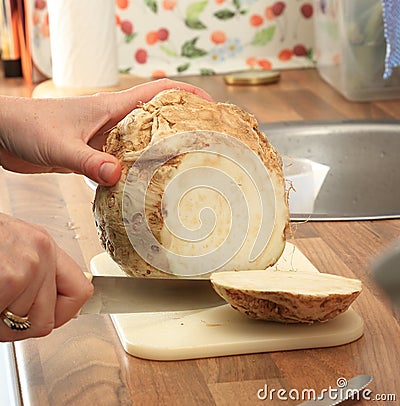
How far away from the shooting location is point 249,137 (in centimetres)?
103

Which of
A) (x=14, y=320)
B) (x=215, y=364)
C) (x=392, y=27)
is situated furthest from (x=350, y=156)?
(x=14, y=320)

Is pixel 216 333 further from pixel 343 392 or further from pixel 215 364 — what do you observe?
pixel 343 392

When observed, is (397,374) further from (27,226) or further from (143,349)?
(27,226)

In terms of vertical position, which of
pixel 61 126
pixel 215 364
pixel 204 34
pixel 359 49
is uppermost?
pixel 61 126

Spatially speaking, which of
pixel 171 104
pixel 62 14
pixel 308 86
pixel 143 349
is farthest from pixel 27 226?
pixel 308 86

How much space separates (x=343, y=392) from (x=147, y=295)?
25cm

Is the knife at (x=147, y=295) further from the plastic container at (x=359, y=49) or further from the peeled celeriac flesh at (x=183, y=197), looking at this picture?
the plastic container at (x=359, y=49)

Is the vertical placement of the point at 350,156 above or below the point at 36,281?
below

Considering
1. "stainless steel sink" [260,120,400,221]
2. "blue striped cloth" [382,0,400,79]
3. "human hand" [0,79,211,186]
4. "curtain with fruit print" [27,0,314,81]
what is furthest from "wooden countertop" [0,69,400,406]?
"curtain with fruit print" [27,0,314,81]

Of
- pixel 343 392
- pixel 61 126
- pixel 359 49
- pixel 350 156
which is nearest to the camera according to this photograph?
pixel 343 392

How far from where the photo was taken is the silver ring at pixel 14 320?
817mm

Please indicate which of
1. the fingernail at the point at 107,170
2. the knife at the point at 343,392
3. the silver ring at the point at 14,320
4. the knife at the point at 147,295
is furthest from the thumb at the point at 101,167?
the knife at the point at 343,392

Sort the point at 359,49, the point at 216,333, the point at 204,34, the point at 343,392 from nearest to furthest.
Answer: the point at 343,392 < the point at 216,333 < the point at 359,49 < the point at 204,34

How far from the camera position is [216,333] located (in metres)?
0.92
